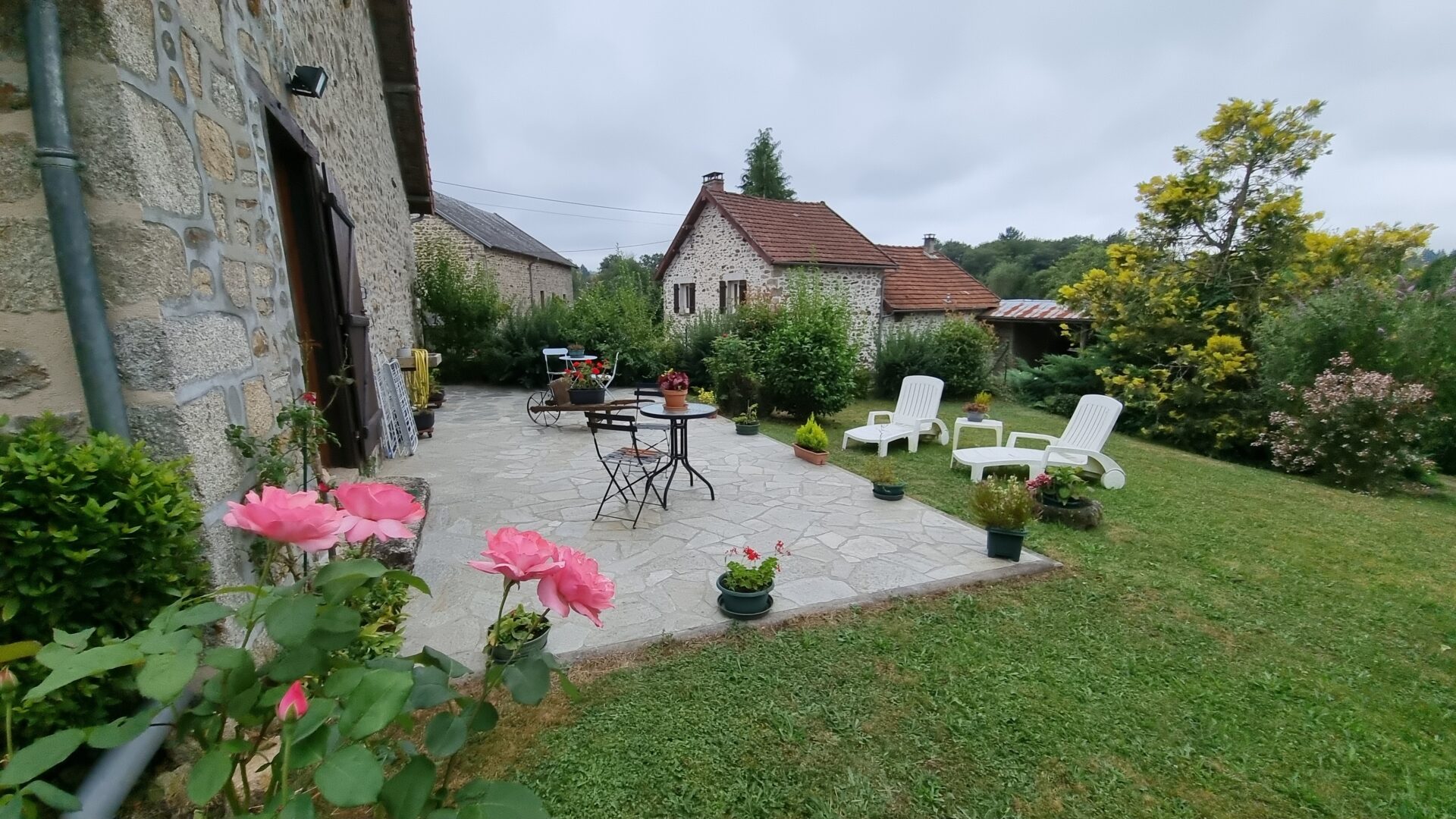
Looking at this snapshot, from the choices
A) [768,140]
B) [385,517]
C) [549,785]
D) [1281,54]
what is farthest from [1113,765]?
[768,140]

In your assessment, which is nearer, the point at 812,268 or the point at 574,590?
the point at 574,590

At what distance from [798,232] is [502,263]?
9387mm

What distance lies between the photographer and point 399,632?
2.38m

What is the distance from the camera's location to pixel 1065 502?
427 centimetres

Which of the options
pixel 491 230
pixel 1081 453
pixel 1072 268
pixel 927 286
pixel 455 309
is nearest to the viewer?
pixel 1081 453

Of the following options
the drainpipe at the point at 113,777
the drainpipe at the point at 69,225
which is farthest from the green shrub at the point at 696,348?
the drainpipe at the point at 113,777

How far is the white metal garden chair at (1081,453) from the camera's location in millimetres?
5270

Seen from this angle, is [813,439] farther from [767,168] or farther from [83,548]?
[767,168]

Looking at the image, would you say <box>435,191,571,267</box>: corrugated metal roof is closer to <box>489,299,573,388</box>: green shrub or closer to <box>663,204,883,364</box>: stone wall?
<box>489,299,573,388</box>: green shrub

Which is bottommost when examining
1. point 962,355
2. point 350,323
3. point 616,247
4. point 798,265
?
point 962,355

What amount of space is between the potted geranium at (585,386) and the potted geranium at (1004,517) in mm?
4856

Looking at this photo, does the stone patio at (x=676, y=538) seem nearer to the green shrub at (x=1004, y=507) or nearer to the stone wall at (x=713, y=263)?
the green shrub at (x=1004, y=507)

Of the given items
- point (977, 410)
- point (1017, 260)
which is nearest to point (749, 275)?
point (977, 410)

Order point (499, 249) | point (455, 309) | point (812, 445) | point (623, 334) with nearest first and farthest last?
point (812, 445)
point (455, 309)
point (623, 334)
point (499, 249)
